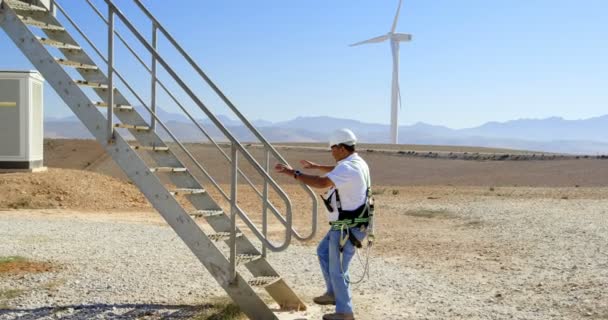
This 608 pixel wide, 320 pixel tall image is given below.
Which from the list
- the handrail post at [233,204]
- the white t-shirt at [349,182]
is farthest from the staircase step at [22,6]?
the white t-shirt at [349,182]

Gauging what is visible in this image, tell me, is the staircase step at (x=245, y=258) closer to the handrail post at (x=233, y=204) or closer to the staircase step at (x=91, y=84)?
the handrail post at (x=233, y=204)

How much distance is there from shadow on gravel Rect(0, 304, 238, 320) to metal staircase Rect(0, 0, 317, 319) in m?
0.66

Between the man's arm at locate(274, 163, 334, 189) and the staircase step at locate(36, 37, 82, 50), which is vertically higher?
the staircase step at locate(36, 37, 82, 50)

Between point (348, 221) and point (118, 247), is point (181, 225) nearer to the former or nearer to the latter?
point (348, 221)

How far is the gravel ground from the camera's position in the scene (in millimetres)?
9062

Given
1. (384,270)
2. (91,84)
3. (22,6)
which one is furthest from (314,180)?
(384,270)

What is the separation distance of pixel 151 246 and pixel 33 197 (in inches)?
344

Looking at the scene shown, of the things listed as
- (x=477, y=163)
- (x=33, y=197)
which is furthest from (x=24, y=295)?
(x=477, y=163)

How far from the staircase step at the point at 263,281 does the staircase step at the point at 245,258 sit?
0.72ft

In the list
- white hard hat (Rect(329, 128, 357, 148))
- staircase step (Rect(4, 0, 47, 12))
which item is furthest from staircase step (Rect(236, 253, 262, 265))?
staircase step (Rect(4, 0, 47, 12))

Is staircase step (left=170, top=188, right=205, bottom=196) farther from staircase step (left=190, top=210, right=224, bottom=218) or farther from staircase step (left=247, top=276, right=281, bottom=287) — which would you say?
staircase step (left=247, top=276, right=281, bottom=287)

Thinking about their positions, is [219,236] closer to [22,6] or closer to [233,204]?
[233,204]

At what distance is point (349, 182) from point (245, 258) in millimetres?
1883

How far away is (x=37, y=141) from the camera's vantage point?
967 inches
